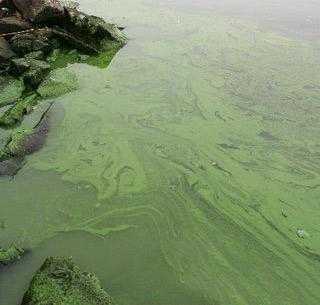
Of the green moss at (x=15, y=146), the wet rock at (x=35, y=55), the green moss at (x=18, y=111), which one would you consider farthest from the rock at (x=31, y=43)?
the green moss at (x=15, y=146)

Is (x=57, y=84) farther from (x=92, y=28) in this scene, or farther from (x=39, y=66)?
(x=92, y=28)

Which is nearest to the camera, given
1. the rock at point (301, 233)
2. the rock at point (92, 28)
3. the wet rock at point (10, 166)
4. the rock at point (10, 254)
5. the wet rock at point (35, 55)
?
the rock at point (10, 254)

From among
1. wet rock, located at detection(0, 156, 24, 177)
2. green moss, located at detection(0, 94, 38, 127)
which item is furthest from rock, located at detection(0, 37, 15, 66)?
wet rock, located at detection(0, 156, 24, 177)

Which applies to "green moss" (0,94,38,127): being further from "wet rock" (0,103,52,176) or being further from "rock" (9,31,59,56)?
"rock" (9,31,59,56)

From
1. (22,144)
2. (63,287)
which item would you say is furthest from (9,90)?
(63,287)

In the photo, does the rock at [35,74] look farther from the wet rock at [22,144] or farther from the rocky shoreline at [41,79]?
the wet rock at [22,144]

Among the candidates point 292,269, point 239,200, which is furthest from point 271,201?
point 292,269
